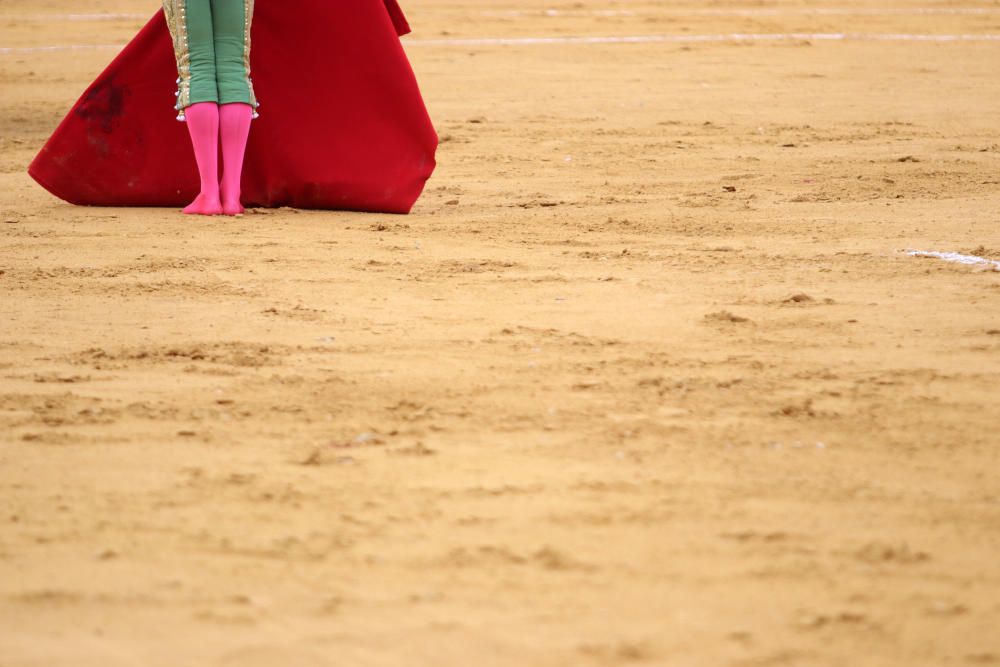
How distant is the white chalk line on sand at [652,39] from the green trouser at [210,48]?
7.15 meters

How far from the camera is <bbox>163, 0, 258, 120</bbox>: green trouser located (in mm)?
5074

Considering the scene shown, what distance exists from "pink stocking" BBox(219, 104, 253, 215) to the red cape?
19 cm

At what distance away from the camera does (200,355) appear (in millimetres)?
3387

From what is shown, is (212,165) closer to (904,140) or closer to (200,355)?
(200,355)

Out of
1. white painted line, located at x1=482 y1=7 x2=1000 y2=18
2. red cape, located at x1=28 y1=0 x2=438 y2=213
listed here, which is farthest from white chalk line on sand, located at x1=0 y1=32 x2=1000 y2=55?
red cape, located at x1=28 y1=0 x2=438 y2=213

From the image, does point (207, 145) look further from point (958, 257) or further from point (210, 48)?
point (958, 257)

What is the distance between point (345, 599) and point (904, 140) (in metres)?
5.91

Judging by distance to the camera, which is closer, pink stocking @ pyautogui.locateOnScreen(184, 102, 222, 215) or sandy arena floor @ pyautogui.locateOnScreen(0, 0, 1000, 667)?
sandy arena floor @ pyautogui.locateOnScreen(0, 0, 1000, 667)

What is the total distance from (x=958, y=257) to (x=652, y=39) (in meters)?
8.38

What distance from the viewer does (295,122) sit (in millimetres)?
5355

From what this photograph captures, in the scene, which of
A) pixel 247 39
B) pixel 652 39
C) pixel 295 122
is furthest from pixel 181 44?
pixel 652 39

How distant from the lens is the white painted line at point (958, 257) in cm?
446

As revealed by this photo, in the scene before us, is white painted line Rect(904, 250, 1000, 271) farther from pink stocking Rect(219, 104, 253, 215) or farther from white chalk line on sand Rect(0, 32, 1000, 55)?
white chalk line on sand Rect(0, 32, 1000, 55)

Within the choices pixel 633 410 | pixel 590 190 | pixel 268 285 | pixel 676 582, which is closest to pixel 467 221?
pixel 590 190
